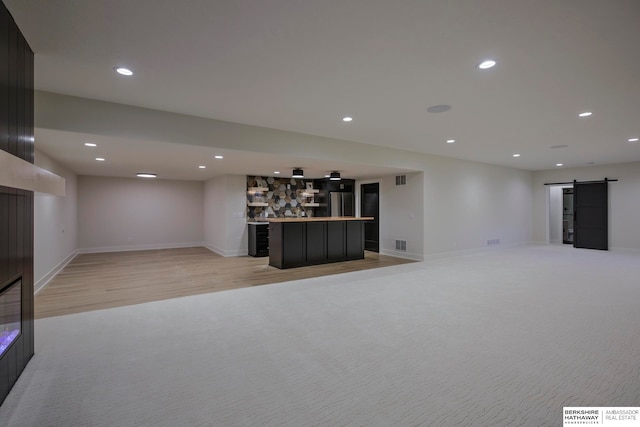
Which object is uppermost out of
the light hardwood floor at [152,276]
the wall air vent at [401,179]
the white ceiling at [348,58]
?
the white ceiling at [348,58]

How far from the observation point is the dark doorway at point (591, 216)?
9.26 meters

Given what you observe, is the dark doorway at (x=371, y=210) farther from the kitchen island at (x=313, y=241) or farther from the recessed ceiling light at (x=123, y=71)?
the recessed ceiling light at (x=123, y=71)

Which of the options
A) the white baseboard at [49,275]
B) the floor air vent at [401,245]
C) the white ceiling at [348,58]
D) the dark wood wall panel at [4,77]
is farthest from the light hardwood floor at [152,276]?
the dark wood wall panel at [4,77]

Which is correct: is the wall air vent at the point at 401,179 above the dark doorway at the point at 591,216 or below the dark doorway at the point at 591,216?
above

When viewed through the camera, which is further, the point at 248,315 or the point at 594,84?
the point at 248,315

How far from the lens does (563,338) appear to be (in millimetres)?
2982

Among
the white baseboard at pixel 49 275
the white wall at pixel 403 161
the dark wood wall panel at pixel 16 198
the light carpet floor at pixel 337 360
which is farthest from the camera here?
the white baseboard at pixel 49 275

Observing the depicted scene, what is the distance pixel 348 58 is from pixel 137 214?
30.4ft

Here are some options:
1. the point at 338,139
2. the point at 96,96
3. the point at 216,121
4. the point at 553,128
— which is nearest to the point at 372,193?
the point at 338,139

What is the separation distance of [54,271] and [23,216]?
4.62 metres

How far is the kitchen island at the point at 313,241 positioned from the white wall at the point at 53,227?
4008mm

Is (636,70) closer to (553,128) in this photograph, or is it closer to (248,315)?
→ (553,128)

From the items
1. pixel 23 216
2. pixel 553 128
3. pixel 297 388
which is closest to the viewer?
pixel 297 388

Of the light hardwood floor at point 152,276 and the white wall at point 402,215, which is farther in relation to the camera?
the white wall at point 402,215
